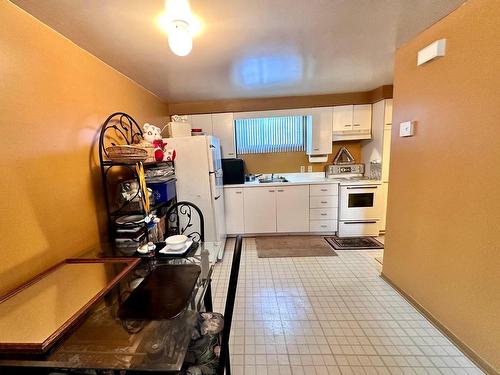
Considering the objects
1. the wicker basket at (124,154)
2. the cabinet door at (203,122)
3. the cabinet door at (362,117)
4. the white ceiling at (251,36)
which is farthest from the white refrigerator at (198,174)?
the cabinet door at (362,117)

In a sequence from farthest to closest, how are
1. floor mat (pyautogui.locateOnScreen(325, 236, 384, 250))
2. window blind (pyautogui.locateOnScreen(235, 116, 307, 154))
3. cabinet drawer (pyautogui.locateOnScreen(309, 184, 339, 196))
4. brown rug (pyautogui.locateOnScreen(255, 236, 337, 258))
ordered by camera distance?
window blind (pyautogui.locateOnScreen(235, 116, 307, 154)) → cabinet drawer (pyautogui.locateOnScreen(309, 184, 339, 196)) → floor mat (pyautogui.locateOnScreen(325, 236, 384, 250)) → brown rug (pyautogui.locateOnScreen(255, 236, 337, 258))

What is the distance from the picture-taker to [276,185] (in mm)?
3516

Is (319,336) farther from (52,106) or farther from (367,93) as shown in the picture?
(367,93)

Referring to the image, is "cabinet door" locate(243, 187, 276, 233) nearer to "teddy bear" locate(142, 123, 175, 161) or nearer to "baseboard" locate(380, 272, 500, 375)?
"teddy bear" locate(142, 123, 175, 161)

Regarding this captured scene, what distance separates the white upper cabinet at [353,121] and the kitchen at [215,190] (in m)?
0.93

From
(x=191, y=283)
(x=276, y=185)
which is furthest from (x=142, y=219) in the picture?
(x=276, y=185)

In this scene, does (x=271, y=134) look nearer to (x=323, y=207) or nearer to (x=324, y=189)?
(x=324, y=189)

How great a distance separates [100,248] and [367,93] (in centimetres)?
407

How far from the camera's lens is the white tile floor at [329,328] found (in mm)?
1402

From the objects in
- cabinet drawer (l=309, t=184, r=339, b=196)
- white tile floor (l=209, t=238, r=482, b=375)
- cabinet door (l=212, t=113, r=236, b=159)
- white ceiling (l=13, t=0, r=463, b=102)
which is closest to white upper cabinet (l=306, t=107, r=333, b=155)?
cabinet drawer (l=309, t=184, r=339, b=196)

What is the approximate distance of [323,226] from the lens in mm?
3590

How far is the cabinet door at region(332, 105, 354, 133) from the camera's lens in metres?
3.58

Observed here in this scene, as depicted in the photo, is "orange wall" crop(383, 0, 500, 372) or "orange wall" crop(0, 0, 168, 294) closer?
"orange wall" crop(0, 0, 168, 294)

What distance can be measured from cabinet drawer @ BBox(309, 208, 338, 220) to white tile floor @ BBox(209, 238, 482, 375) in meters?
1.06
